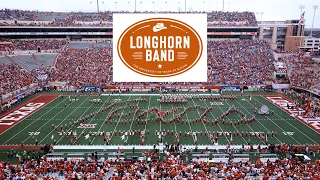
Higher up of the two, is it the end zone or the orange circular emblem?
the orange circular emblem

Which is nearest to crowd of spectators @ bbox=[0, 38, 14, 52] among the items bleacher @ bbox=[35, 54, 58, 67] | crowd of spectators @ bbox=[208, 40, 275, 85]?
bleacher @ bbox=[35, 54, 58, 67]

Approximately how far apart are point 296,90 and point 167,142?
19.0 metres

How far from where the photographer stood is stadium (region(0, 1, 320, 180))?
12.5m

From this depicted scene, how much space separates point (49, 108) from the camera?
925 inches

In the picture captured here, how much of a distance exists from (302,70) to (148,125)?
2243cm

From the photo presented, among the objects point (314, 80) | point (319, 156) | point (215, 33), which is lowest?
point (319, 156)

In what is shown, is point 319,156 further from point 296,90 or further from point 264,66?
point 264,66

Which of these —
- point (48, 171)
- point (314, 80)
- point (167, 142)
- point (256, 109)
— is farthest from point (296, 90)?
point (48, 171)

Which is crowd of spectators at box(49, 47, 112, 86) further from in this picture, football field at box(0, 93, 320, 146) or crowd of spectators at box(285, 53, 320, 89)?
crowd of spectators at box(285, 53, 320, 89)

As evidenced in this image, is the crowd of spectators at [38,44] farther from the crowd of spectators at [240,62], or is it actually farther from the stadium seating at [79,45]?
the crowd of spectators at [240,62]
